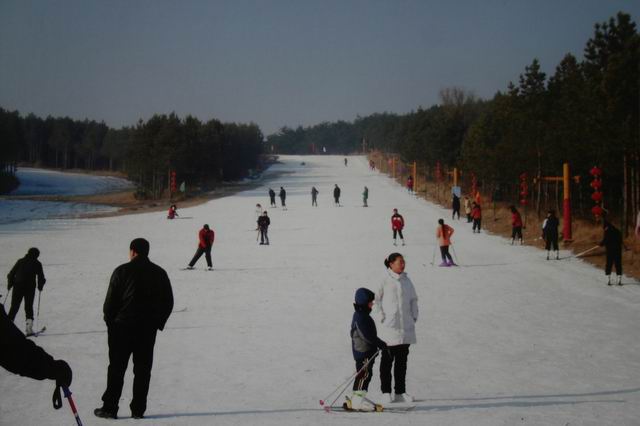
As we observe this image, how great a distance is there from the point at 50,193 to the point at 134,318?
84.0 metres

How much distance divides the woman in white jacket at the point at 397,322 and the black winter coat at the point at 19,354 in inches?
192

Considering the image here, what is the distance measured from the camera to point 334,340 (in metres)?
11.3

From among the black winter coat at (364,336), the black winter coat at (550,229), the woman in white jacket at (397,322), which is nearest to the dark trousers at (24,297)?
the black winter coat at (364,336)

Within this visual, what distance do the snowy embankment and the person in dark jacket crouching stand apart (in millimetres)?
34011

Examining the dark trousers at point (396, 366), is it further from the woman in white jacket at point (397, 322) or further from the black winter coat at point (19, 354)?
the black winter coat at point (19, 354)

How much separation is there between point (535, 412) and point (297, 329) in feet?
18.4

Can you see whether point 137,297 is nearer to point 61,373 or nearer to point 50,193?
point 61,373

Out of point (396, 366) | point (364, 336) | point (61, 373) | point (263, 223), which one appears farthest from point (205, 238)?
point (61, 373)

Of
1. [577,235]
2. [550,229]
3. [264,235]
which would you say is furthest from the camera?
[264,235]

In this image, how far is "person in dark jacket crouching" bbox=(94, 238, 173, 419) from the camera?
6793mm

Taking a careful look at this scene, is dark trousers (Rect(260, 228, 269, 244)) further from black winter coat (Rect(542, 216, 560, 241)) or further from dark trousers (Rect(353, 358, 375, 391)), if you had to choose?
dark trousers (Rect(353, 358, 375, 391))

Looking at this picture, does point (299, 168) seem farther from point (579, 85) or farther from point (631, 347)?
point (631, 347)

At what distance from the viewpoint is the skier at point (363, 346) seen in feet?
24.4

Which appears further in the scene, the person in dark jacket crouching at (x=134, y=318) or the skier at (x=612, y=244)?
the skier at (x=612, y=244)
